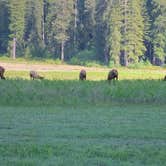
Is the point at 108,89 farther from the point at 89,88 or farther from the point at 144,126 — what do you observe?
the point at 144,126

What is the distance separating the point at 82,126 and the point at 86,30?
241 ft

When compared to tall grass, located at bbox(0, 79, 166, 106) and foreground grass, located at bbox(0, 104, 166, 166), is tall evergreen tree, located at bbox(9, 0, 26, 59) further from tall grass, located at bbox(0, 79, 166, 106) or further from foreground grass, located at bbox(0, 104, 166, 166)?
foreground grass, located at bbox(0, 104, 166, 166)

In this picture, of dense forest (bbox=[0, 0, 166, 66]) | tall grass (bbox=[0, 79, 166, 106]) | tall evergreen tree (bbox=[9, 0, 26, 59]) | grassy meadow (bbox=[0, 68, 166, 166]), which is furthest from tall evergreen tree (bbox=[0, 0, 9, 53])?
tall grass (bbox=[0, 79, 166, 106])

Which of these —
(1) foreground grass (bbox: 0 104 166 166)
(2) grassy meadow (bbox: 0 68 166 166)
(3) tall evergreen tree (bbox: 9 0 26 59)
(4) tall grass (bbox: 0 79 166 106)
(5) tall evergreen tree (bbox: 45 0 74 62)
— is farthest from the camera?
(3) tall evergreen tree (bbox: 9 0 26 59)

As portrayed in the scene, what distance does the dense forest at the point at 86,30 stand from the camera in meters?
76.8

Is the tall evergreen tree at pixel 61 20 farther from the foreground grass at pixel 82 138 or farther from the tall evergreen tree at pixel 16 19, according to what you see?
the foreground grass at pixel 82 138

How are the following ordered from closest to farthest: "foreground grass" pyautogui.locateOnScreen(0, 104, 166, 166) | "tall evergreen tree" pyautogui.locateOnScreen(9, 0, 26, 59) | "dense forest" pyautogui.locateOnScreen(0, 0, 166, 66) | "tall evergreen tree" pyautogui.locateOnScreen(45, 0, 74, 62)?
"foreground grass" pyautogui.locateOnScreen(0, 104, 166, 166)
"dense forest" pyautogui.locateOnScreen(0, 0, 166, 66)
"tall evergreen tree" pyautogui.locateOnScreen(45, 0, 74, 62)
"tall evergreen tree" pyautogui.locateOnScreen(9, 0, 26, 59)

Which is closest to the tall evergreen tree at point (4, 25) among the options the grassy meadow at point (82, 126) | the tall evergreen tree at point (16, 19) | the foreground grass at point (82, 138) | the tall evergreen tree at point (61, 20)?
the tall evergreen tree at point (16, 19)

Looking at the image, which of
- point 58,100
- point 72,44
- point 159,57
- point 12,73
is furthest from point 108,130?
point 72,44

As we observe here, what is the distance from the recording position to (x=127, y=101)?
27.6 metres

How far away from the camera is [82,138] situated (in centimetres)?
1438

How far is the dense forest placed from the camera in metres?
76.8

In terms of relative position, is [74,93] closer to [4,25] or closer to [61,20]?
[61,20]

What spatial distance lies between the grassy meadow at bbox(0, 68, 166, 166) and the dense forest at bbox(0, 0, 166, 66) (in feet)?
156
